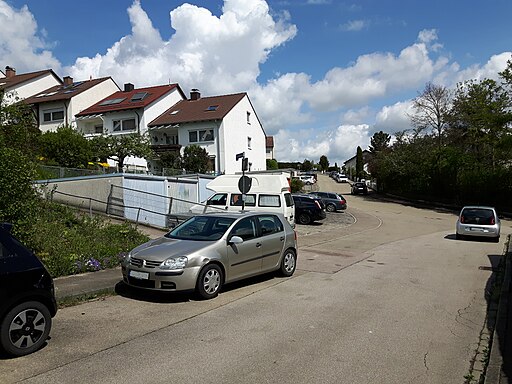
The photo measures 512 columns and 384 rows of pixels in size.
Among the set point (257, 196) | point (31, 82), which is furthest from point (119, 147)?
point (31, 82)

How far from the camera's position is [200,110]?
1690 inches

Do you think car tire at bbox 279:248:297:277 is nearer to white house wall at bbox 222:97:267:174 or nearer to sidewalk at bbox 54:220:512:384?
sidewalk at bbox 54:220:512:384

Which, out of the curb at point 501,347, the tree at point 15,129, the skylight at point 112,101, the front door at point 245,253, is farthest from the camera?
the skylight at point 112,101

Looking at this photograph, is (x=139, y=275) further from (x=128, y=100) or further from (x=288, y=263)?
(x=128, y=100)

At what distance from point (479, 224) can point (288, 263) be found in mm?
13175

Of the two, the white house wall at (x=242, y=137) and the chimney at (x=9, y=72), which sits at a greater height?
the chimney at (x=9, y=72)

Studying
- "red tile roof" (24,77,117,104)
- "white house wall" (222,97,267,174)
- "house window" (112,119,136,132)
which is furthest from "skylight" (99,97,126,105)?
"white house wall" (222,97,267,174)

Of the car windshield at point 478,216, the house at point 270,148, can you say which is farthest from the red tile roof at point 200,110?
the house at point 270,148

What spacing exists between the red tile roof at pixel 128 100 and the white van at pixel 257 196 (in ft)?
→ 76.7

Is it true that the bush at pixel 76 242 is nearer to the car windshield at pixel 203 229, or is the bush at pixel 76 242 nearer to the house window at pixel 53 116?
the car windshield at pixel 203 229

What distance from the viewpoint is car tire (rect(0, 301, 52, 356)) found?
5.00m

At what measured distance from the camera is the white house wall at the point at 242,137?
1619 inches

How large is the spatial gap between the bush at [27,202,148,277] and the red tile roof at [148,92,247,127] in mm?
27254

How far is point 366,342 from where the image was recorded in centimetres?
596
